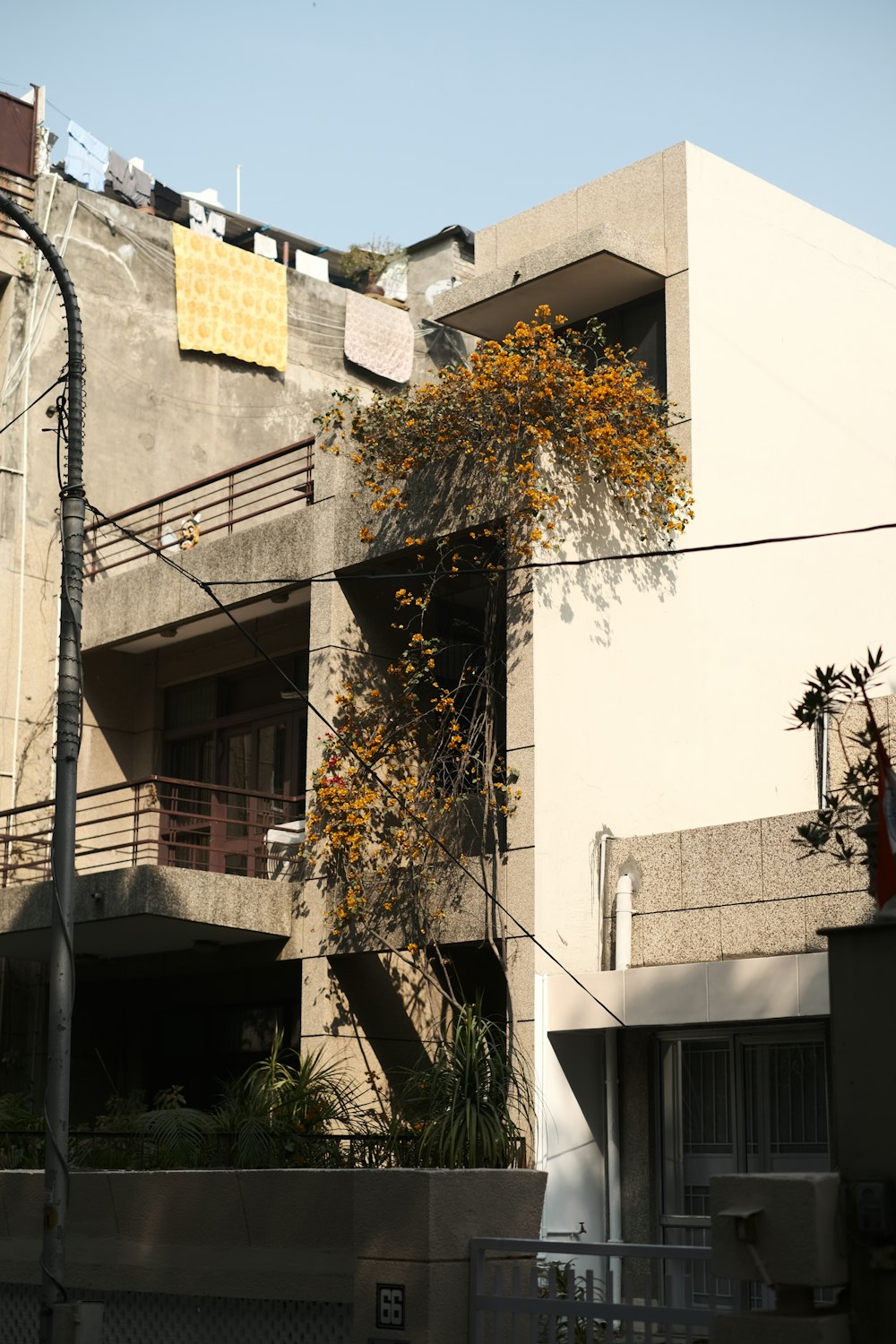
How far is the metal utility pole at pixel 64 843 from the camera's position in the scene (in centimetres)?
1130

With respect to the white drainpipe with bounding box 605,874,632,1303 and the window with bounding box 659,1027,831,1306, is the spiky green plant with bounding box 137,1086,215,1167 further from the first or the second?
the window with bounding box 659,1027,831,1306

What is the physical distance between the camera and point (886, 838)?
754 centimetres

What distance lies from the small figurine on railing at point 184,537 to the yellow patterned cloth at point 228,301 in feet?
9.23

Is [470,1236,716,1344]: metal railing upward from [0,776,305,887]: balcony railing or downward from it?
downward

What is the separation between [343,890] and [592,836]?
281cm

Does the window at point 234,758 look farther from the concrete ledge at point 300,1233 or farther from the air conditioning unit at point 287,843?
the concrete ledge at point 300,1233

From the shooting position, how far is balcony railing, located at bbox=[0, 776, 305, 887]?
20984mm

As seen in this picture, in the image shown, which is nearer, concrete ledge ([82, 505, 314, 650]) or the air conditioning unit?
the air conditioning unit

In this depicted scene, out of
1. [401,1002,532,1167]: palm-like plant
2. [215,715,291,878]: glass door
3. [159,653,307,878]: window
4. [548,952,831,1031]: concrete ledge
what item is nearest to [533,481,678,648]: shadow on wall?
[548,952,831,1031]: concrete ledge

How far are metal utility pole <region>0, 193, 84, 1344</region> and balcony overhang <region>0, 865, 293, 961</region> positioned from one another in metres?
5.35

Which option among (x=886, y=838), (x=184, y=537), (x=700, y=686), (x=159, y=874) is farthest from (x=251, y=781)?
(x=886, y=838)

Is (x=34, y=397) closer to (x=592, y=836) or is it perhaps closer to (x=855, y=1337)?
(x=592, y=836)

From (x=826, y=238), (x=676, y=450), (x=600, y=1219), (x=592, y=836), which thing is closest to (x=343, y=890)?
(x=592, y=836)

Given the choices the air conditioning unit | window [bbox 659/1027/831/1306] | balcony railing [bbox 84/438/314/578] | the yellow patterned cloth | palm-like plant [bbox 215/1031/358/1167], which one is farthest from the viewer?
the yellow patterned cloth
